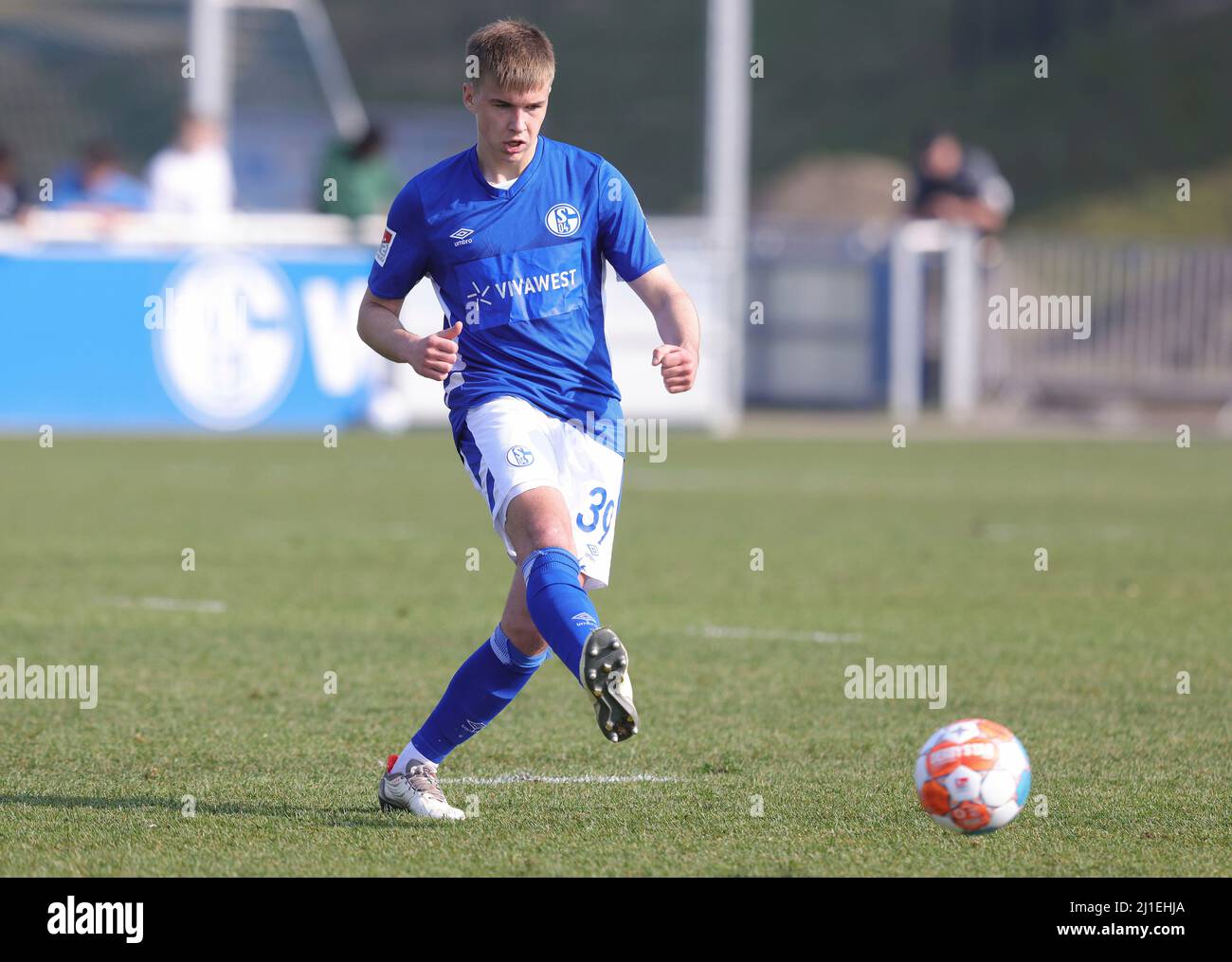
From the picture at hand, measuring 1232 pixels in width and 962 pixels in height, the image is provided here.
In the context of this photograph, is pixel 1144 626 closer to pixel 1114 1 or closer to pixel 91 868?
pixel 91 868

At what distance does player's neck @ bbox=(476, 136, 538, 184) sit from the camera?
5.42 meters

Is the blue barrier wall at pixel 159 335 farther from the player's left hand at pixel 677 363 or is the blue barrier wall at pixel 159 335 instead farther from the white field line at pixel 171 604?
the player's left hand at pixel 677 363

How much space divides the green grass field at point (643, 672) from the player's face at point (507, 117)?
1.73 m

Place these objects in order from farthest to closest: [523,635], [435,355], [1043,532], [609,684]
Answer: [1043,532] < [523,635] < [435,355] < [609,684]

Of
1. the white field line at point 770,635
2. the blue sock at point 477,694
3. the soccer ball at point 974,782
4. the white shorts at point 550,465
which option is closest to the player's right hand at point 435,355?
the white shorts at point 550,465

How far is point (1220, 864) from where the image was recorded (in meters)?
4.74

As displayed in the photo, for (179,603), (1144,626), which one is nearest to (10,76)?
(179,603)

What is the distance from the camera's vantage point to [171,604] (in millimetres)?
8961

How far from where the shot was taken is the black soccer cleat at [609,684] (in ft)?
15.1

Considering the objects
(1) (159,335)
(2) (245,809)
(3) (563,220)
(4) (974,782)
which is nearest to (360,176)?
(1) (159,335)

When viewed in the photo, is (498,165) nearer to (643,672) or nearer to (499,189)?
(499,189)

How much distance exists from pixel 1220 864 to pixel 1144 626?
3972 millimetres

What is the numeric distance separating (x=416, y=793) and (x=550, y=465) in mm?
918

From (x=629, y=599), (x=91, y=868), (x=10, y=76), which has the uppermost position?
(x=10, y=76)
